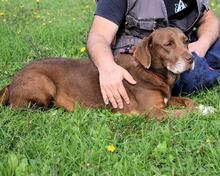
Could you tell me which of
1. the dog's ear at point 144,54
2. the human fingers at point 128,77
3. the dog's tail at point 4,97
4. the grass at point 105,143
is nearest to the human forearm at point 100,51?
the human fingers at point 128,77

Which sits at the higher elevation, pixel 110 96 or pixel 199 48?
pixel 199 48

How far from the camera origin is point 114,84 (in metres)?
3.97

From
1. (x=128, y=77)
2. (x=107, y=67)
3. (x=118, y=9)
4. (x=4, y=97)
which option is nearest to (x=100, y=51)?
(x=107, y=67)

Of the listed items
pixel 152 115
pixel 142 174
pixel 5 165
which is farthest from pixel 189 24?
pixel 5 165

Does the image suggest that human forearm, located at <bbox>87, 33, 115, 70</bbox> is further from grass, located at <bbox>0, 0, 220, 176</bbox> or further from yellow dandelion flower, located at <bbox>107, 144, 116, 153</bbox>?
yellow dandelion flower, located at <bbox>107, 144, 116, 153</bbox>

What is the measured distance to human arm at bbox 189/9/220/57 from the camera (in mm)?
4566

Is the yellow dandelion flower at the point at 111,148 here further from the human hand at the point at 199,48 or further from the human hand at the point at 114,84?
the human hand at the point at 199,48

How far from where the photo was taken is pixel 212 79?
446 centimetres

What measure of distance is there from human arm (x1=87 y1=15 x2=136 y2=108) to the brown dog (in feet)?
0.40

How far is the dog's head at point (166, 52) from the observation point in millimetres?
3959

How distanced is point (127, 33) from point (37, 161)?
1.88 m

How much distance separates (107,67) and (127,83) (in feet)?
0.86

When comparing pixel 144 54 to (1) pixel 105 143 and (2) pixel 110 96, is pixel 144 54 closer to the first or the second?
(2) pixel 110 96

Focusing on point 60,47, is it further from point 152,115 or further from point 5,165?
point 5,165
